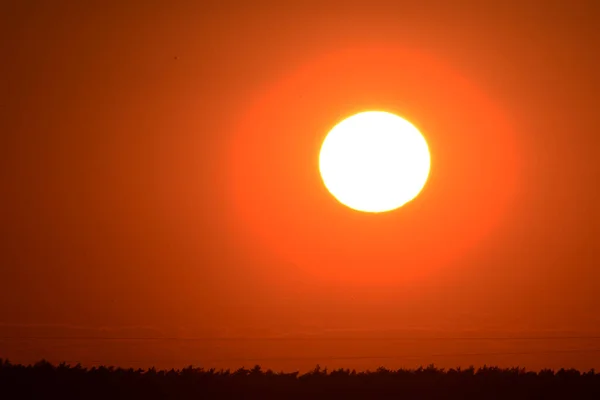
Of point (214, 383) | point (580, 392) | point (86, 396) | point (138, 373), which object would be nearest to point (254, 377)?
point (214, 383)

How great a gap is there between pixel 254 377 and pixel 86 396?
188 inches

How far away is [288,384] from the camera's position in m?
23.2

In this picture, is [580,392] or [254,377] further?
[254,377]

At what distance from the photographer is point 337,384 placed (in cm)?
2316

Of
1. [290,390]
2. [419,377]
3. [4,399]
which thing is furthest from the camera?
[419,377]

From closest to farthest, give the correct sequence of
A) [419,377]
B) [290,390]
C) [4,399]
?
[4,399] → [290,390] → [419,377]

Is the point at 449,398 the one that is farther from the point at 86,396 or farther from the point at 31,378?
the point at 31,378

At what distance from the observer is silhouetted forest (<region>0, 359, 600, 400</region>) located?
2194 centimetres

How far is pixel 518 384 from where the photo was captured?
23125mm

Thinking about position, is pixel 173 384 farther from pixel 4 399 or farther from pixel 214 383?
pixel 4 399

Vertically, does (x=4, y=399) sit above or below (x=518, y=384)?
below

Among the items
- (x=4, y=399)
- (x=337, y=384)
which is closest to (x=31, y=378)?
(x=4, y=399)

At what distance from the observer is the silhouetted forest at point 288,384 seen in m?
21.9

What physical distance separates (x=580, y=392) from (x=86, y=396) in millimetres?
12503
